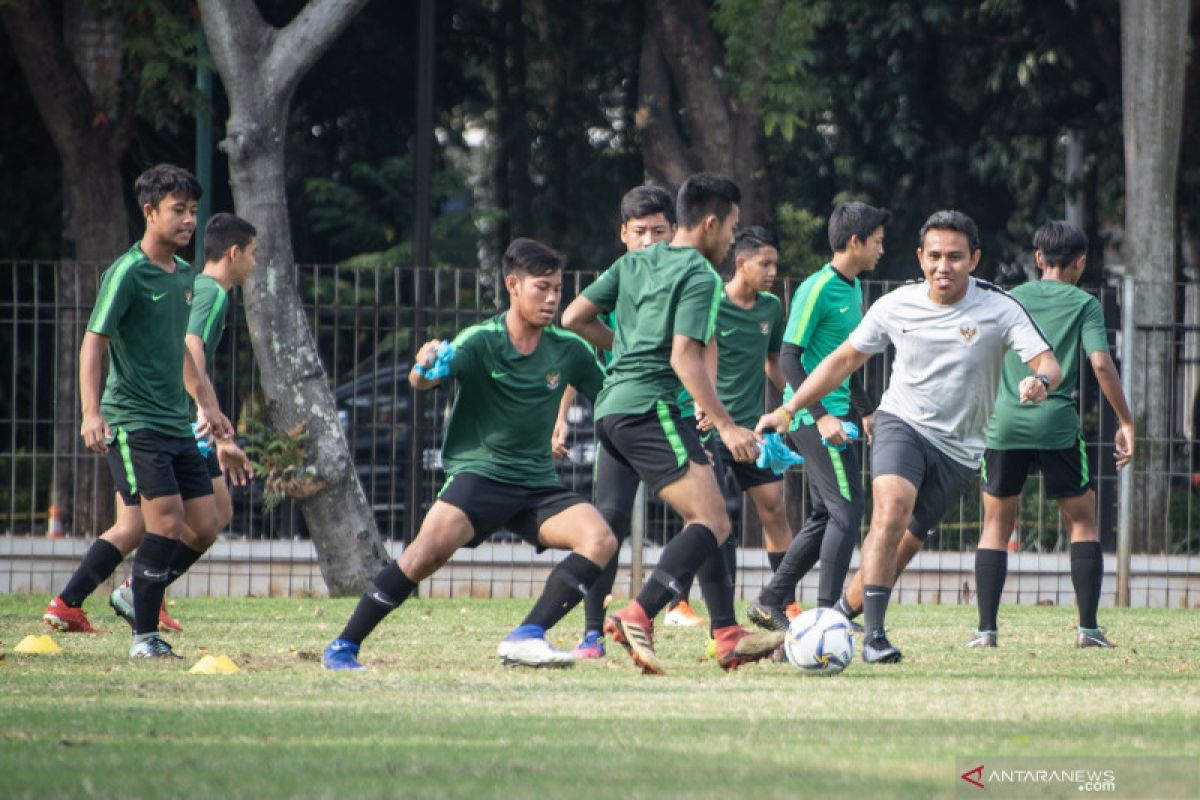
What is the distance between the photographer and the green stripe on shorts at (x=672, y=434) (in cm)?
773

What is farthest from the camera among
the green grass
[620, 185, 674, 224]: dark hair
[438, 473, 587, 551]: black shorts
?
[620, 185, 674, 224]: dark hair

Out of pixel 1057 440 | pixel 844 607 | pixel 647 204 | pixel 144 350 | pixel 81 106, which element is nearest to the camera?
pixel 144 350

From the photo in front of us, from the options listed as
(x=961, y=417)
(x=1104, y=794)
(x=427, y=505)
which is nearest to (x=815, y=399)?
(x=961, y=417)

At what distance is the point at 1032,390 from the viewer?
8.06 meters

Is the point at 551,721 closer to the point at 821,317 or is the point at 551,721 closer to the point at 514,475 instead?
the point at 514,475

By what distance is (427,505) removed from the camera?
1327 centimetres

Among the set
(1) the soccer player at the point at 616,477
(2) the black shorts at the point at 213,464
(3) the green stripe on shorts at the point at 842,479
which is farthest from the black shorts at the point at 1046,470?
(2) the black shorts at the point at 213,464

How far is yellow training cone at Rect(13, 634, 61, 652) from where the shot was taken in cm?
859

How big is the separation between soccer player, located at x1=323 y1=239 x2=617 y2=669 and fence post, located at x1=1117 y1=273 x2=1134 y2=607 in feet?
19.7

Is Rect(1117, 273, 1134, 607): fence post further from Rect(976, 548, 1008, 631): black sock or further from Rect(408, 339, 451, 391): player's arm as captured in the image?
Rect(408, 339, 451, 391): player's arm

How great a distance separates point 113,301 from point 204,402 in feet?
2.70

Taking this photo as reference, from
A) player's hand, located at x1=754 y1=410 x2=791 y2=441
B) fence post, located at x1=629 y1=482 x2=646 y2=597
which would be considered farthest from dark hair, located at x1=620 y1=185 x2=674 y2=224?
fence post, located at x1=629 y1=482 x2=646 y2=597

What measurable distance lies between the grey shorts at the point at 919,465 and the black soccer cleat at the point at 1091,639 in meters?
1.32

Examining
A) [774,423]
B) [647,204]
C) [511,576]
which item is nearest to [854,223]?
[647,204]
